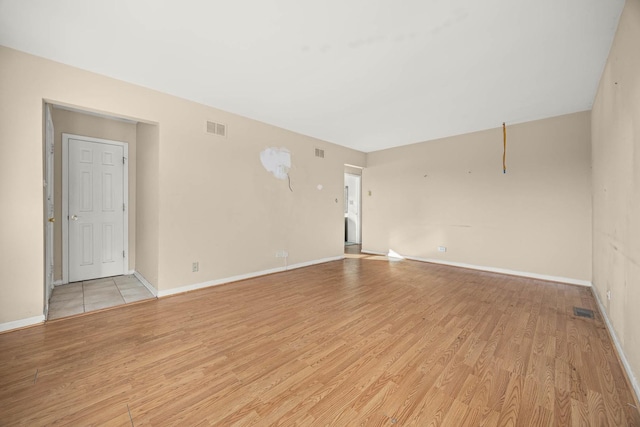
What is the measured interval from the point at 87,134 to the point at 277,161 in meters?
2.90

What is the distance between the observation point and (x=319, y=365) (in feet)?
6.16

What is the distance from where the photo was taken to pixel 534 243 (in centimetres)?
423

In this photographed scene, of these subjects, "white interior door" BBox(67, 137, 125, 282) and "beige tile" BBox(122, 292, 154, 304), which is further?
"white interior door" BBox(67, 137, 125, 282)

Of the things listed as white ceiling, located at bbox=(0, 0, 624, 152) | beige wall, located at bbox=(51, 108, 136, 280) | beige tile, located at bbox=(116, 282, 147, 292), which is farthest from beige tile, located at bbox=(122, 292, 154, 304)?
white ceiling, located at bbox=(0, 0, 624, 152)

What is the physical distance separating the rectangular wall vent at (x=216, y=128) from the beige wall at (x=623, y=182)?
4.17 m

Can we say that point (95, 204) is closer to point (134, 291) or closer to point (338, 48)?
point (134, 291)

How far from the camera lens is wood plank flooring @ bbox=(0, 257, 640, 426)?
1.44 m

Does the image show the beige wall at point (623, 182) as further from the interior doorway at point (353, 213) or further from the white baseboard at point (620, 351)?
the interior doorway at point (353, 213)

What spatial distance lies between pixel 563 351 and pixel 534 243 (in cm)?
276

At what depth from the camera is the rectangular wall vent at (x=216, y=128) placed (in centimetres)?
370

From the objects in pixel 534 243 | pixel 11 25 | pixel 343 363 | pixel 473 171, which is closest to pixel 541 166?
pixel 473 171

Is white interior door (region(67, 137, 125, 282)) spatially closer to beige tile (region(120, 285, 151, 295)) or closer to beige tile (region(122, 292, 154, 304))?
beige tile (region(120, 285, 151, 295))

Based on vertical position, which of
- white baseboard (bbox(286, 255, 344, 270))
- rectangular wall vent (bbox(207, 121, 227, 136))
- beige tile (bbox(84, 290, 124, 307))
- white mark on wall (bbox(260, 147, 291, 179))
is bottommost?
beige tile (bbox(84, 290, 124, 307))

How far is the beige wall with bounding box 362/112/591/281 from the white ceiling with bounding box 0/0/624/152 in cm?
78
